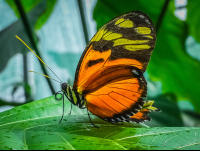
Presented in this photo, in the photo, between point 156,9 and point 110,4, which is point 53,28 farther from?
point 156,9

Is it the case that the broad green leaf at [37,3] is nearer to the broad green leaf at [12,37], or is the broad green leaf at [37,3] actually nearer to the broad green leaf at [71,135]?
the broad green leaf at [12,37]

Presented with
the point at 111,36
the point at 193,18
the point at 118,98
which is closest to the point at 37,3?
the point at 111,36

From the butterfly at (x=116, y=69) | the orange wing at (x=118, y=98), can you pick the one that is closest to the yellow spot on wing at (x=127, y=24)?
the butterfly at (x=116, y=69)

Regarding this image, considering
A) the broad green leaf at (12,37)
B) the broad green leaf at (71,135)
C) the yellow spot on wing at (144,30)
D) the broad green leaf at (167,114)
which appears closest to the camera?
the broad green leaf at (71,135)

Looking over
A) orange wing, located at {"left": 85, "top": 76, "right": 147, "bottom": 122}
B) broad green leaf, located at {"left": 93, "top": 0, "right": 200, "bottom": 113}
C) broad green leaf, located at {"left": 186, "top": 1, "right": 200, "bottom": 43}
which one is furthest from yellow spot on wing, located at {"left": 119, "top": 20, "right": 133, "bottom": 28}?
broad green leaf, located at {"left": 186, "top": 1, "right": 200, "bottom": 43}

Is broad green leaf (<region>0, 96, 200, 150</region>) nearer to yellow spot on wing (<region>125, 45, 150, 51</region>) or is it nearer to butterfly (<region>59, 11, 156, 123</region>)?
butterfly (<region>59, 11, 156, 123</region>)

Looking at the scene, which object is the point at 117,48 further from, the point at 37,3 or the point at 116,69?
the point at 37,3

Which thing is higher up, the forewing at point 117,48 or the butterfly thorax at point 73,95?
the forewing at point 117,48
